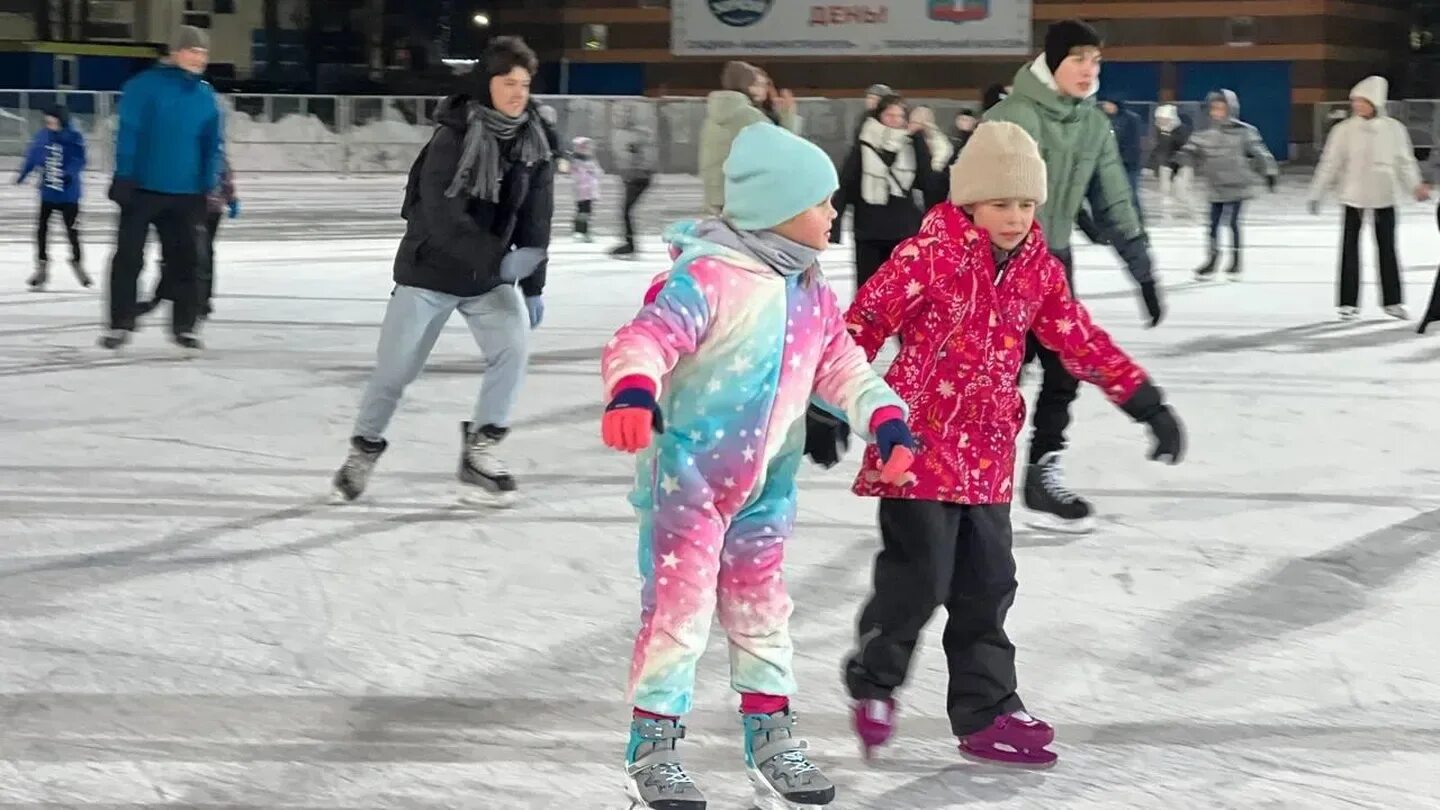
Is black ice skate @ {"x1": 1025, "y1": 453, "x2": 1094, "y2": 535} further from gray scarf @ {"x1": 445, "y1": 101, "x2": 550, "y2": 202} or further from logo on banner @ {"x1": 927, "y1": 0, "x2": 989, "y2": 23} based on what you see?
logo on banner @ {"x1": 927, "y1": 0, "x2": 989, "y2": 23}

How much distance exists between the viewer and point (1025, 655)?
12.8 ft

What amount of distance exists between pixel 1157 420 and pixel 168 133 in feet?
18.5

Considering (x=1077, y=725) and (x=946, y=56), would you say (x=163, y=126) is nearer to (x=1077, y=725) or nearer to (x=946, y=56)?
(x=1077, y=725)

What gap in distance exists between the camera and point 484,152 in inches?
199

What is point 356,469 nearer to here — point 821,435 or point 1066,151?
point 1066,151

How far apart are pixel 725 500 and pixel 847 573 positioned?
73.3 inches

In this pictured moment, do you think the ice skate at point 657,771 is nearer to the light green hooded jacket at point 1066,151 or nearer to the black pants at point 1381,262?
the light green hooded jacket at point 1066,151

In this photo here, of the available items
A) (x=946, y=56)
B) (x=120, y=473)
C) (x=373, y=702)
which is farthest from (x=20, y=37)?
(x=373, y=702)

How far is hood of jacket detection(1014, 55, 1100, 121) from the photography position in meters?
5.17

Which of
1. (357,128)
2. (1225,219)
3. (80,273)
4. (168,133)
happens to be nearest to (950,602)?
(168,133)

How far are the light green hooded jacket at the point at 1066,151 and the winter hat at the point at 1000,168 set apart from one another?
6.42ft

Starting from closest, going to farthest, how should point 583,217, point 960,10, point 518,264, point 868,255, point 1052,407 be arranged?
point 518,264
point 1052,407
point 868,255
point 583,217
point 960,10

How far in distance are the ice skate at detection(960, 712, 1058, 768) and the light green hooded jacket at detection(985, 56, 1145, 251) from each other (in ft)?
7.57

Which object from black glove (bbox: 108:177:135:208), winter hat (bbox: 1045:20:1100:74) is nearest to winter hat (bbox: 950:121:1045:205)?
winter hat (bbox: 1045:20:1100:74)
